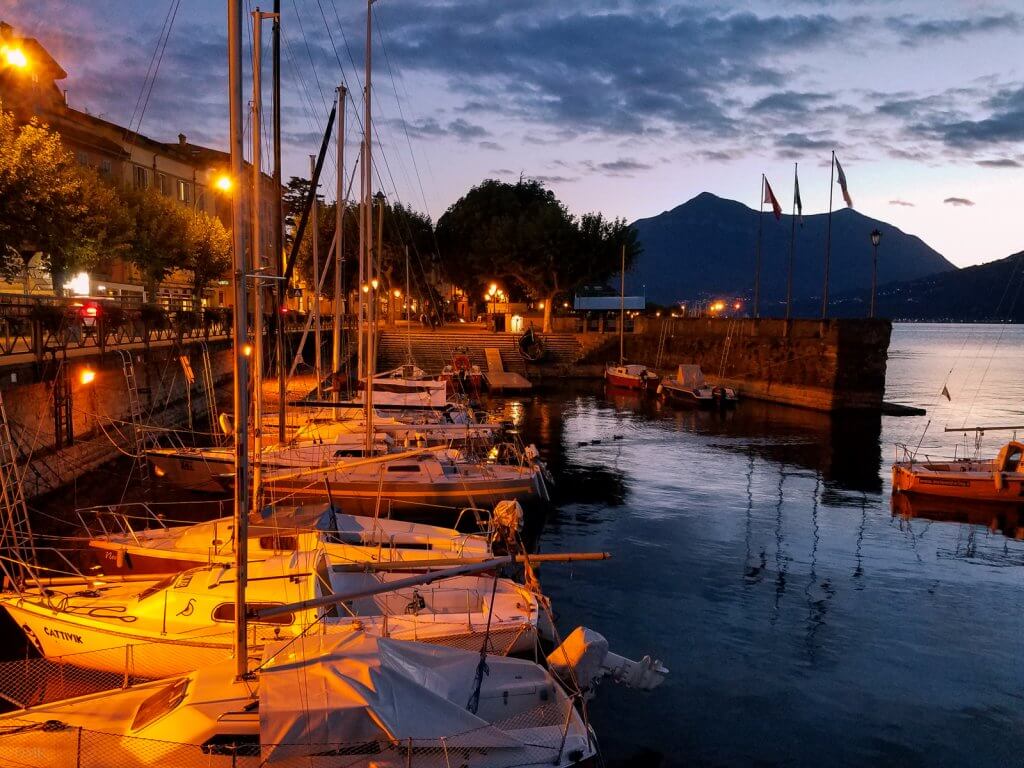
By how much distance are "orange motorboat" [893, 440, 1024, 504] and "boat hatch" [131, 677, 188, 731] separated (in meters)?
29.5

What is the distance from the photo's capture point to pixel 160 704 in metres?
9.66

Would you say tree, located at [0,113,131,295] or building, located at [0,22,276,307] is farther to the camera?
building, located at [0,22,276,307]

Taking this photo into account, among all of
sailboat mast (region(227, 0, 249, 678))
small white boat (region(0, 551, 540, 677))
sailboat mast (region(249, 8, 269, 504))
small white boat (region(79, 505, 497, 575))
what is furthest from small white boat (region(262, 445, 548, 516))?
sailboat mast (region(227, 0, 249, 678))

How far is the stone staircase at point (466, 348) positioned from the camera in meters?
70.7

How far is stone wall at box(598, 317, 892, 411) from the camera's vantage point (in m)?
55.6

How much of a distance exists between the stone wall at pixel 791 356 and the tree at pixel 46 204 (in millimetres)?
47569

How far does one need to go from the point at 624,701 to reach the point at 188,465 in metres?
18.2

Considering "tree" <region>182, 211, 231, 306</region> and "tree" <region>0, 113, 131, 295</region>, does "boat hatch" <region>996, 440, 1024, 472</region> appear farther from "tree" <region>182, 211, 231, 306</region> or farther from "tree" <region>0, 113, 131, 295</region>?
"tree" <region>182, 211, 231, 306</region>

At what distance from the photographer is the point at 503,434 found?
36.5m

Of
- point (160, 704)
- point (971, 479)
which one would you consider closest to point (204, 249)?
point (971, 479)

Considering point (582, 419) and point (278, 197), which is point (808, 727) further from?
point (582, 419)

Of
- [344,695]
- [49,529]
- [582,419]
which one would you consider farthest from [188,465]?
[582,419]

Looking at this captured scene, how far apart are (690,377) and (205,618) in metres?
52.7

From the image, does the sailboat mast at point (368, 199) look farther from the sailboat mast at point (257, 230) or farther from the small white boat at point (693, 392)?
the small white boat at point (693, 392)
